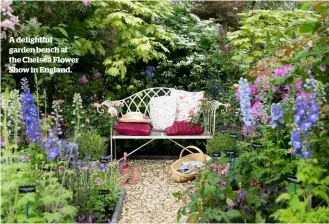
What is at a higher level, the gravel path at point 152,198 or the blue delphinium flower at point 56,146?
the blue delphinium flower at point 56,146

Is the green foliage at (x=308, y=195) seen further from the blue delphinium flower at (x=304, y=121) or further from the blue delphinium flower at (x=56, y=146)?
the blue delphinium flower at (x=56, y=146)

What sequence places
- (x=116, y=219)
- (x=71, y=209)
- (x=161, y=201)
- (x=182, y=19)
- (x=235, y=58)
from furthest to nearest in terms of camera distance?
(x=182, y=19) → (x=235, y=58) → (x=161, y=201) → (x=116, y=219) → (x=71, y=209)

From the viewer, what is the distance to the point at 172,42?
6141 mm

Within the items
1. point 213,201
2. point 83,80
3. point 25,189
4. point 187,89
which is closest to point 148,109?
point 187,89

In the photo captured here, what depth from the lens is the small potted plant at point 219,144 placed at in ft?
15.9

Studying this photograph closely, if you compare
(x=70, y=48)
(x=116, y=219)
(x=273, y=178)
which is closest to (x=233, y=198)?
(x=273, y=178)

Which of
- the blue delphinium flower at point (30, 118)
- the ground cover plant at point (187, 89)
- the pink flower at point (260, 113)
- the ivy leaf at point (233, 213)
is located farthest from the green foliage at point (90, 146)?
the ivy leaf at point (233, 213)

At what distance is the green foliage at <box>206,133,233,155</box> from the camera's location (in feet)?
15.9

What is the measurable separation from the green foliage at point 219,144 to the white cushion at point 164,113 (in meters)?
0.80

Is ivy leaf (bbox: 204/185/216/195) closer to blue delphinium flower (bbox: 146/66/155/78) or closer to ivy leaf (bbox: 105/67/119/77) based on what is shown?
ivy leaf (bbox: 105/67/119/77)

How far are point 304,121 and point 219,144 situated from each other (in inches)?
89.9

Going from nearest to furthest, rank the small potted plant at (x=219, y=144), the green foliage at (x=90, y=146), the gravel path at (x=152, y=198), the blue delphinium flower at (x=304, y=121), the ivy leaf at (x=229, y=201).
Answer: the blue delphinium flower at (x=304, y=121) < the ivy leaf at (x=229, y=201) < the gravel path at (x=152, y=198) < the green foliage at (x=90, y=146) < the small potted plant at (x=219, y=144)

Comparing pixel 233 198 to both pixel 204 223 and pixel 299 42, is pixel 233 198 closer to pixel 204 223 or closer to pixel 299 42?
pixel 204 223

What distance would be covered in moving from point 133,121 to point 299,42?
290cm
